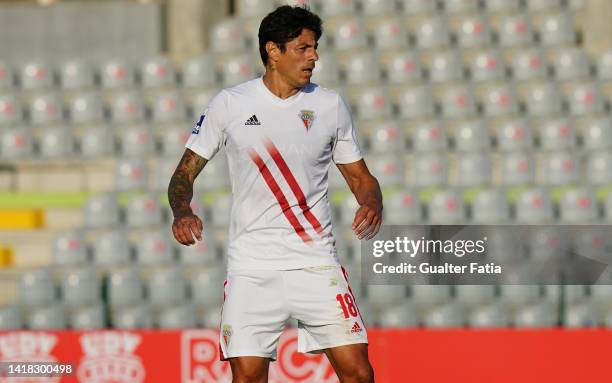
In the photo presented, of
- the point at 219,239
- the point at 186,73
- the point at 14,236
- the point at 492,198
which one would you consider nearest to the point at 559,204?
the point at 492,198

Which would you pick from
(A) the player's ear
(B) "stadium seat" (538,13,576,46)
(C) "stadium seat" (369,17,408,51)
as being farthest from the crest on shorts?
(B) "stadium seat" (538,13,576,46)

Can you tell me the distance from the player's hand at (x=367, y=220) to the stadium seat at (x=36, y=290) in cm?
580

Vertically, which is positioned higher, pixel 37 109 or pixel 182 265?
pixel 37 109

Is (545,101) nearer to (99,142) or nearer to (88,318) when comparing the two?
(99,142)

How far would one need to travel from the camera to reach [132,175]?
10.4 m

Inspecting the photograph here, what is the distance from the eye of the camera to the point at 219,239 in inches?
389

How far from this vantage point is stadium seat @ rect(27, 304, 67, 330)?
9242 millimetres

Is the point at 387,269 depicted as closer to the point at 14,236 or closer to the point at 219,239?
the point at 219,239

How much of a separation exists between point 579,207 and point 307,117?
19.1 ft

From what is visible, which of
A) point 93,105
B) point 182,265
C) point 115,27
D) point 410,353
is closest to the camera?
point 410,353

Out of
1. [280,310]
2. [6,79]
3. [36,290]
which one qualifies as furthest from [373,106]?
[280,310]

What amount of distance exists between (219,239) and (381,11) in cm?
300

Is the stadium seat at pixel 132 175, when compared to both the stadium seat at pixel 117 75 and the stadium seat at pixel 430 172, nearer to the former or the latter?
the stadium seat at pixel 117 75

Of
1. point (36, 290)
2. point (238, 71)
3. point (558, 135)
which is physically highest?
point (238, 71)
